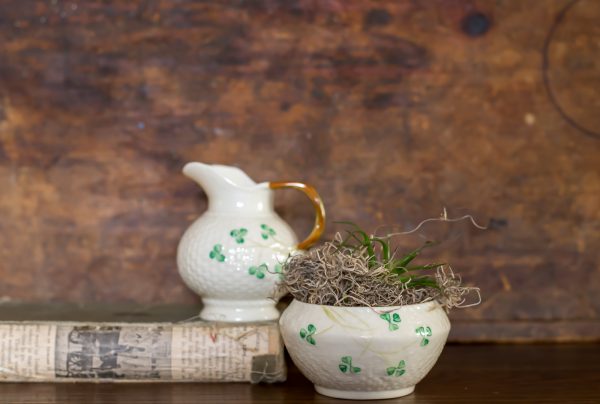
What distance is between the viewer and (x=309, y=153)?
1105mm

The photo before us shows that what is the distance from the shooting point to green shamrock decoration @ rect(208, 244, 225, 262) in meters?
0.92

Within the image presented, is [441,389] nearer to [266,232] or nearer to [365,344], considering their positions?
[365,344]

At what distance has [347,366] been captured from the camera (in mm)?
772

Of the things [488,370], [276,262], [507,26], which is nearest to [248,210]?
[276,262]

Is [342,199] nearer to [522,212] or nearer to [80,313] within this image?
[522,212]

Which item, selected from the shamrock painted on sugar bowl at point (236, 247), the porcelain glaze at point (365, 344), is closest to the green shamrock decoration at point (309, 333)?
the porcelain glaze at point (365, 344)

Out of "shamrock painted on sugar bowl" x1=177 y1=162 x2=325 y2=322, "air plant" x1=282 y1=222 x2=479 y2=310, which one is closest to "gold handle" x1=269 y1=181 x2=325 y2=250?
"shamrock painted on sugar bowl" x1=177 y1=162 x2=325 y2=322

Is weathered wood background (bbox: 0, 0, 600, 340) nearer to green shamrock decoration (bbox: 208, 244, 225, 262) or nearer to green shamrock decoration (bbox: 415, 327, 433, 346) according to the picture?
green shamrock decoration (bbox: 208, 244, 225, 262)

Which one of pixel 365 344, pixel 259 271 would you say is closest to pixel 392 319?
pixel 365 344

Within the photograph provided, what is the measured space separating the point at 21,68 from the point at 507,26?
62 cm

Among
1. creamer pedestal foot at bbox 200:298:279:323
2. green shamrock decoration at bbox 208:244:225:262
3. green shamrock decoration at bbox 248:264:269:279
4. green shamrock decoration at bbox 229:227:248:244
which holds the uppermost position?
green shamrock decoration at bbox 229:227:248:244

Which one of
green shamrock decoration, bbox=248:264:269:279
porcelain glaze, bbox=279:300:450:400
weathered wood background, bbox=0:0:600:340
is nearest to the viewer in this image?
porcelain glaze, bbox=279:300:450:400

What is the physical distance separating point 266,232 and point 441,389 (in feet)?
0.82

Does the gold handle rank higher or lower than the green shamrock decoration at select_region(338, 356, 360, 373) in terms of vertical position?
higher
